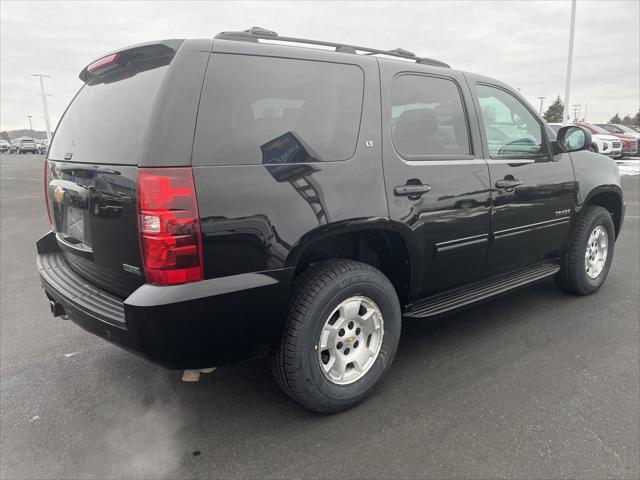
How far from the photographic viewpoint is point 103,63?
255 cm

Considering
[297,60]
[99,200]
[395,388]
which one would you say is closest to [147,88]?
[99,200]

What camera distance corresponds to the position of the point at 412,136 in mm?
2855

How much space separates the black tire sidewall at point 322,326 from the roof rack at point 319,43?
1.29 meters

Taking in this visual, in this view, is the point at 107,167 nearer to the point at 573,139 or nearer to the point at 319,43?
the point at 319,43

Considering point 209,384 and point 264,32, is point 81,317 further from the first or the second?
point 264,32

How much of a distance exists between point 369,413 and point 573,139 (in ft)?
9.23

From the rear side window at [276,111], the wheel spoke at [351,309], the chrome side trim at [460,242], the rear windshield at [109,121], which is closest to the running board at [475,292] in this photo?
the chrome side trim at [460,242]

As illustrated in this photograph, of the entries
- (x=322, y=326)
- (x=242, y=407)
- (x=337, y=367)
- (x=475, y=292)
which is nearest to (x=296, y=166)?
(x=322, y=326)

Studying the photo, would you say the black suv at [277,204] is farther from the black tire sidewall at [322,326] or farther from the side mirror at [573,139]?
the side mirror at [573,139]

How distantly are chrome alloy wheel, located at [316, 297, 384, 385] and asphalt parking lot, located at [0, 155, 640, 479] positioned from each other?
0.22 m

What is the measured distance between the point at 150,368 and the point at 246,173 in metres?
1.69

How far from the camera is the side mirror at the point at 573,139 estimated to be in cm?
383

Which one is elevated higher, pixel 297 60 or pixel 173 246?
pixel 297 60

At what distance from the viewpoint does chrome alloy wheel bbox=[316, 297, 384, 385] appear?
255cm
